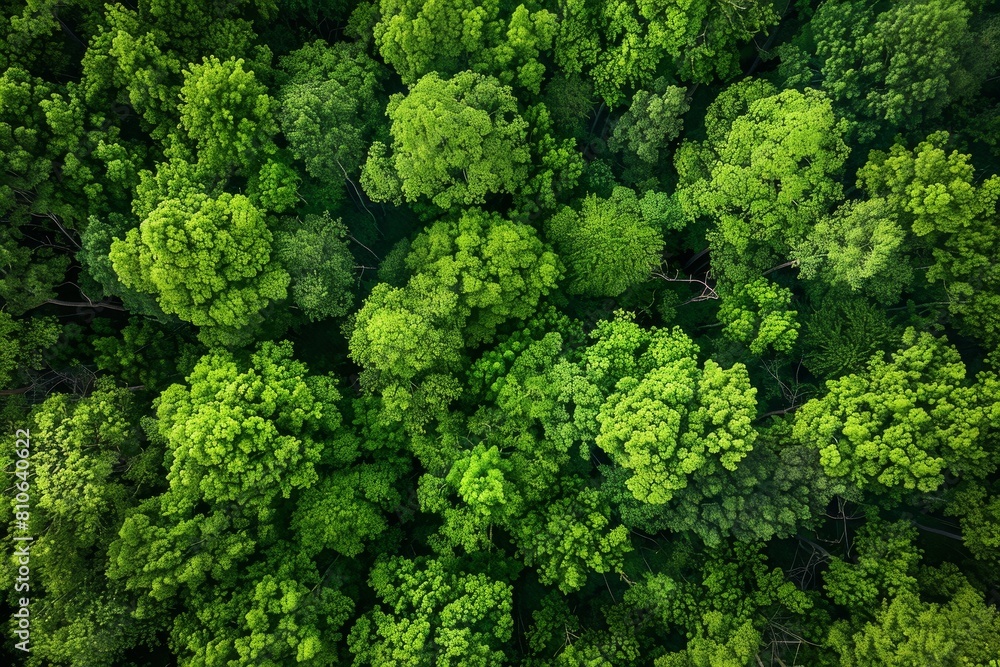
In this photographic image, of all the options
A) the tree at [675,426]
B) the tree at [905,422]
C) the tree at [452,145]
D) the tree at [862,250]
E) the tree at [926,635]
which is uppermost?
the tree at [452,145]

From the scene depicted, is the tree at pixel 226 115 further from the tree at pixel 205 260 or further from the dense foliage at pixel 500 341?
the tree at pixel 205 260

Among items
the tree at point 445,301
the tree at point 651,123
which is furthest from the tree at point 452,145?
the tree at point 651,123

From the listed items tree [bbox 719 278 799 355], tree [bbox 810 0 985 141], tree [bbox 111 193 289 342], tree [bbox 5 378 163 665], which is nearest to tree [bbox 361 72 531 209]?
tree [bbox 111 193 289 342]

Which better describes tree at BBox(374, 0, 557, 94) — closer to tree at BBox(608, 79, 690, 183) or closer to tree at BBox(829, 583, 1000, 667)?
tree at BBox(608, 79, 690, 183)

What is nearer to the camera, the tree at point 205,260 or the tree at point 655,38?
the tree at point 205,260

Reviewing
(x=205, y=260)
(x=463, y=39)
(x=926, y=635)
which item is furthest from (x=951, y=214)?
(x=205, y=260)

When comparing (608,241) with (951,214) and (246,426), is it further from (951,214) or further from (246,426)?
(246,426)
